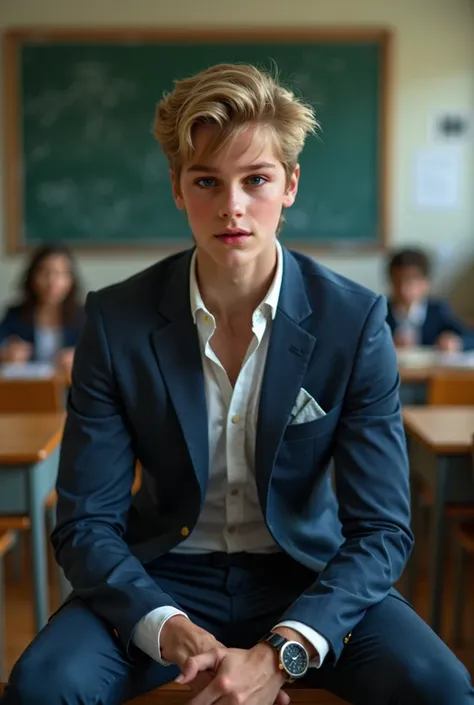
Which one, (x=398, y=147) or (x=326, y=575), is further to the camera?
(x=398, y=147)

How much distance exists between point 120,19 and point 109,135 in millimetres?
645

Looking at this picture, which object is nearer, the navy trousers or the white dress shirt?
the navy trousers

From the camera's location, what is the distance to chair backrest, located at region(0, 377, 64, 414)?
2.81 meters

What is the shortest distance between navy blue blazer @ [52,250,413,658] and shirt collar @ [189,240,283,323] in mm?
12

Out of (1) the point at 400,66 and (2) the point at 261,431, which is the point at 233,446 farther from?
(1) the point at 400,66

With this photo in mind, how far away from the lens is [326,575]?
1.45 m

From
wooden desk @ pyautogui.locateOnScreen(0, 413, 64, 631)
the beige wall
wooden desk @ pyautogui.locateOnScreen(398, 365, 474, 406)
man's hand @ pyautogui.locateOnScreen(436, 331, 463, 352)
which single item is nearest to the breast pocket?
wooden desk @ pyautogui.locateOnScreen(0, 413, 64, 631)

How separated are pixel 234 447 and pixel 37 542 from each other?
34.1 inches

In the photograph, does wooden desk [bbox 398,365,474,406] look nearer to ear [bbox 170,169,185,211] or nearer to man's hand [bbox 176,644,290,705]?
ear [bbox 170,169,185,211]

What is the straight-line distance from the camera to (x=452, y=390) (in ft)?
9.20

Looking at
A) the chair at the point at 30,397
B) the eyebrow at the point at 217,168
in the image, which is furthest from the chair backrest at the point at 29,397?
the eyebrow at the point at 217,168

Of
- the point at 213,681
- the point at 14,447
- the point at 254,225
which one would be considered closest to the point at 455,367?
the point at 14,447

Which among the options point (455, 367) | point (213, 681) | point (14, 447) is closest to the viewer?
point (213, 681)

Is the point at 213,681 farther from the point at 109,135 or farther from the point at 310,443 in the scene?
the point at 109,135
